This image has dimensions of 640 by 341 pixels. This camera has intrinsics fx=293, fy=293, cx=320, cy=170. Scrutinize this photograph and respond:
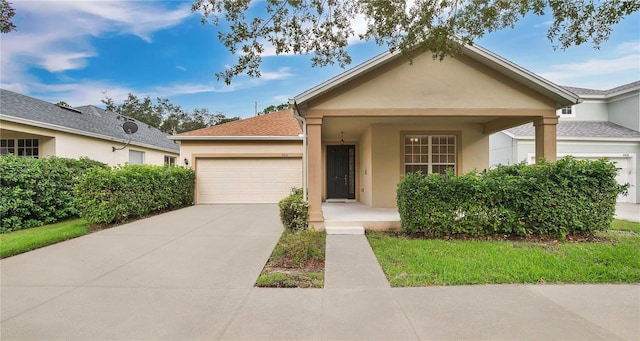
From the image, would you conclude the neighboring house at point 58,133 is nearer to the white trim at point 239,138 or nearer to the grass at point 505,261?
the white trim at point 239,138

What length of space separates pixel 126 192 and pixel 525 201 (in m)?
10.1

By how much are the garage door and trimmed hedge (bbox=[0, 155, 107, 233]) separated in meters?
4.76

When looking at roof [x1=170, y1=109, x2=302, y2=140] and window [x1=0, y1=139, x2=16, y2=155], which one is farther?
roof [x1=170, y1=109, x2=302, y2=140]

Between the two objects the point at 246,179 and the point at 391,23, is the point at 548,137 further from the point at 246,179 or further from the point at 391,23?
the point at 246,179

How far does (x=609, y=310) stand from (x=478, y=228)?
3.00 m

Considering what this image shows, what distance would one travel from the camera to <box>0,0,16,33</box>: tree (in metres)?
5.13

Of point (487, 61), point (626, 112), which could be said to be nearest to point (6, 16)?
point (487, 61)

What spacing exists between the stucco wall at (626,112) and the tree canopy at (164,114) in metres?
38.1

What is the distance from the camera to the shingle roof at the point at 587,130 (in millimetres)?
Result: 12883

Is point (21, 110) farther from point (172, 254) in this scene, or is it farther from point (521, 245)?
point (521, 245)

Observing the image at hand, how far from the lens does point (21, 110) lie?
10.9m

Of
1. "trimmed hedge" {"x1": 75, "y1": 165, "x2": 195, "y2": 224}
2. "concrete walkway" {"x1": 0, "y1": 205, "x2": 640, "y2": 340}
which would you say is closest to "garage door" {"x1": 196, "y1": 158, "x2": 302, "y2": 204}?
"trimmed hedge" {"x1": 75, "y1": 165, "x2": 195, "y2": 224}

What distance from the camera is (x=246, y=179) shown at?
43.6 feet

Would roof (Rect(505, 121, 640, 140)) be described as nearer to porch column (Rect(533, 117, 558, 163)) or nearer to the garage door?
porch column (Rect(533, 117, 558, 163))
